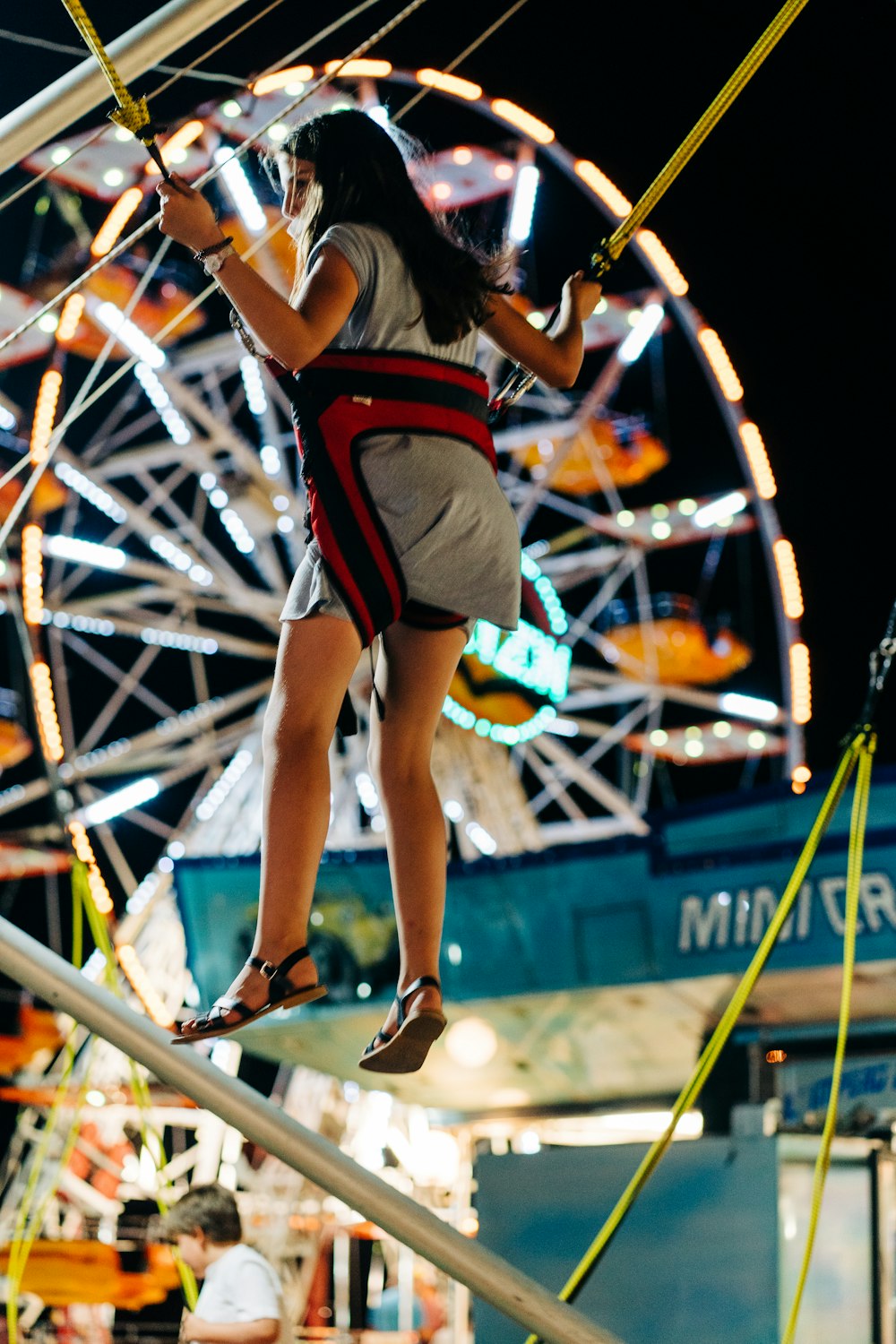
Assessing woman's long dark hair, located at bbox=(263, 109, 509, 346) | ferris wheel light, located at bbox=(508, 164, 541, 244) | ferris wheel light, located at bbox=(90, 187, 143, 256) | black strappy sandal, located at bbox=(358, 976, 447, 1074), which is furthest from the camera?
ferris wheel light, located at bbox=(508, 164, 541, 244)

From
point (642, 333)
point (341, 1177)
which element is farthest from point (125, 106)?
point (642, 333)

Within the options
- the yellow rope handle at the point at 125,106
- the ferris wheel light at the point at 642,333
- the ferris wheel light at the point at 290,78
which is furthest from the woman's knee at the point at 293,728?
the ferris wheel light at the point at 642,333

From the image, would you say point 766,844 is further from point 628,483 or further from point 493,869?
Answer: point 628,483

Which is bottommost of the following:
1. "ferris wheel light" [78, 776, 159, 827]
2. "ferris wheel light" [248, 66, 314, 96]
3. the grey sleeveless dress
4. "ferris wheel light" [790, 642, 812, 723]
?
the grey sleeveless dress

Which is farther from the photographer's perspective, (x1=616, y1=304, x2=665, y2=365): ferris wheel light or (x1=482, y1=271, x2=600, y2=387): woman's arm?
(x1=616, y1=304, x2=665, y2=365): ferris wheel light

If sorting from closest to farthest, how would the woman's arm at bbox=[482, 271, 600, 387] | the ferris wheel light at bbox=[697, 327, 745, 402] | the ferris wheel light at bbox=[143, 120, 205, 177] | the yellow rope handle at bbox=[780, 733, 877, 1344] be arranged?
the woman's arm at bbox=[482, 271, 600, 387], the yellow rope handle at bbox=[780, 733, 877, 1344], the ferris wheel light at bbox=[143, 120, 205, 177], the ferris wheel light at bbox=[697, 327, 745, 402]

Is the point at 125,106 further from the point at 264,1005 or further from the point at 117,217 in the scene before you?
the point at 117,217

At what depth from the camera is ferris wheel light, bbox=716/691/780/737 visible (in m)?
13.4

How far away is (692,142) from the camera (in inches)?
102

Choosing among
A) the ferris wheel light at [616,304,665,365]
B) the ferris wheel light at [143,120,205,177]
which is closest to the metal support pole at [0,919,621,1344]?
the ferris wheel light at [143,120,205,177]

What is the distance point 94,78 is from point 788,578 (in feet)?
35.5

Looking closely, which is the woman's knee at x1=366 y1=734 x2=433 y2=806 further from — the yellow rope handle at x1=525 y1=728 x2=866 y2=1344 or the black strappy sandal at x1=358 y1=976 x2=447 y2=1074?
the yellow rope handle at x1=525 y1=728 x2=866 y2=1344

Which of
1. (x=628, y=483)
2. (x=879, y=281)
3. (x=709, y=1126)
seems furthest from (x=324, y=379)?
(x=879, y=281)

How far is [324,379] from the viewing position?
7.70 feet
